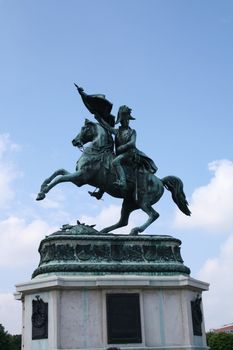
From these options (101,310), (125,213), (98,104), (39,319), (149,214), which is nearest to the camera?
(39,319)

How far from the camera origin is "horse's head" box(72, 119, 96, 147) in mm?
15672

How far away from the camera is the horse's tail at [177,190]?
1630 cm

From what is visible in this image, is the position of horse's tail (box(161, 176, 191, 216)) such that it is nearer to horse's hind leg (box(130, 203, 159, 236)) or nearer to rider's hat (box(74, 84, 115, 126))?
horse's hind leg (box(130, 203, 159, 236))

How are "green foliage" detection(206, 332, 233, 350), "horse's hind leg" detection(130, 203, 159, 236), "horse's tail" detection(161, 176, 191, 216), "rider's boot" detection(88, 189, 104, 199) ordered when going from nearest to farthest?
1. "horse's hind leg" detection(130, 203, 159, 236)
2. "rider's boot" detection(88, 189, 104, 199)
3. "horse's tail" detection(161, 176, 191, 216)
4. "green foliage" detection(206, 332, 233, 350)

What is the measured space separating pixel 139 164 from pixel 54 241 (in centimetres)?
376

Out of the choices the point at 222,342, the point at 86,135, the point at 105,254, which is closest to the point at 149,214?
the point at 105,254

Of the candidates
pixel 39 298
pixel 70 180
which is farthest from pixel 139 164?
pixel 39 298

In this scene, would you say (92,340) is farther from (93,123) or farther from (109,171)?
(93,123)

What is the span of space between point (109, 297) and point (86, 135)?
501 centimetres

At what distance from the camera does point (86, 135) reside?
15.7 metres

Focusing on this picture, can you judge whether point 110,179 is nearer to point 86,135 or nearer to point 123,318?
point 86,135

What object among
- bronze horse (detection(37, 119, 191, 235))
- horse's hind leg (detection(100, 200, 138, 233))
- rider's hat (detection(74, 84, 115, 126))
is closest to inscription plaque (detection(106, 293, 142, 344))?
bronze horse (detection(37, 119, 191, 235))

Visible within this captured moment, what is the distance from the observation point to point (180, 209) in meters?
16.5

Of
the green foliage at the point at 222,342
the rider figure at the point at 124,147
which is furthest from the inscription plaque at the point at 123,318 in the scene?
the green foliage at the point at 222,342
